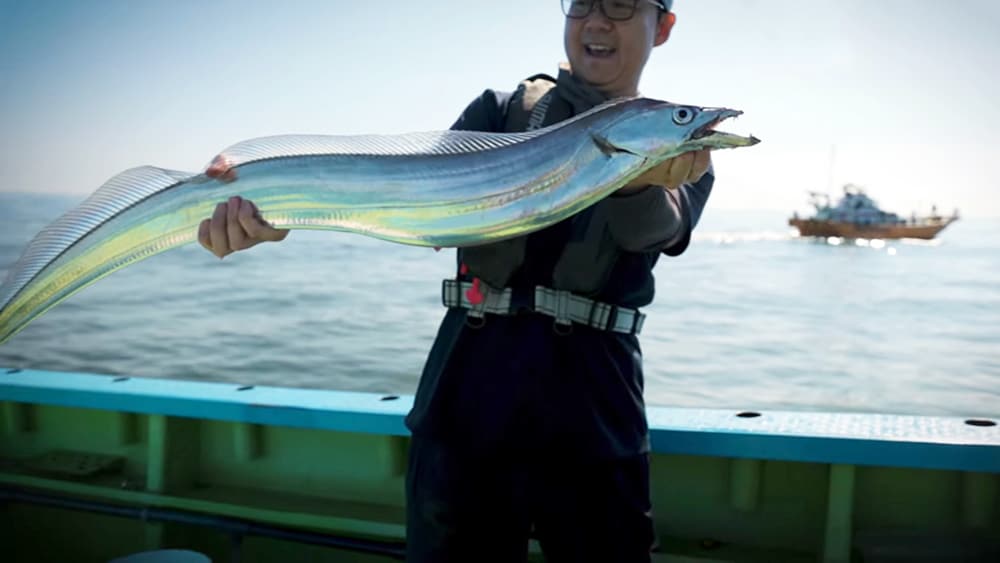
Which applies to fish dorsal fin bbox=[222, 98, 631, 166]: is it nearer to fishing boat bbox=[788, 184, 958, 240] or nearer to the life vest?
the life vest

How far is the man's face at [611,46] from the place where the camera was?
2.41 m

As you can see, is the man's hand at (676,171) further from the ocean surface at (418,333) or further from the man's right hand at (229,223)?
the ocean surface at (418,333)

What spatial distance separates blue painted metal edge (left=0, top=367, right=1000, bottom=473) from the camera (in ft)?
10.4

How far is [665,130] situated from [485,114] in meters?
0.81

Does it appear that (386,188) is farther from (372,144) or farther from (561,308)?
(561,308)

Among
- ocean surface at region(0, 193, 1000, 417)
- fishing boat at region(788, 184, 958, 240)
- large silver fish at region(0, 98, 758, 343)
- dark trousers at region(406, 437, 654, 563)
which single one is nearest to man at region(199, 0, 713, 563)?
dark trousers at region(406, 437, 654, 563)

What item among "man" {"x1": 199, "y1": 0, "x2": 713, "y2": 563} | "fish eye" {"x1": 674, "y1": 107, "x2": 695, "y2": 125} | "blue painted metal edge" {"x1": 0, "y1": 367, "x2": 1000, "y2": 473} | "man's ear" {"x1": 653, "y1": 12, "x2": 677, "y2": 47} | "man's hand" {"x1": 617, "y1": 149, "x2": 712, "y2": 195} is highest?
"man's ear" {"x1": 653, "y1": 12, "x2": 677, "y2": 47}

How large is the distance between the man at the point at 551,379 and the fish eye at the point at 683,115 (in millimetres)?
266

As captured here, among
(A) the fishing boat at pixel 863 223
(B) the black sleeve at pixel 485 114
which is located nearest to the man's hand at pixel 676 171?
(B) the black sleeve at pixel 485 114

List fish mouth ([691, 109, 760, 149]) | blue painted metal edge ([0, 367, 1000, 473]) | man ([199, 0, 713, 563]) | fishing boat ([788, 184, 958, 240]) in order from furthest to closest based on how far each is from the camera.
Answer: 1. fishing boat ([788, 184, 958, 240])
2. blue painted metal edge ([0, 367, 1000, 473])
3. man ([199, 0, 713, 563])
4. fish mouth ([691, 109, 760, 149])

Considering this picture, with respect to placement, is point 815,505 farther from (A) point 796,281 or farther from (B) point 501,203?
(A) point 796,281

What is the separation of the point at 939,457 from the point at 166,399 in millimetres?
3610

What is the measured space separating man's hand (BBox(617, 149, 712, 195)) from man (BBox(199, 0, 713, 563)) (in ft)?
0.18

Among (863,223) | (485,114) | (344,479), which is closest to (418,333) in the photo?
(344,479)
